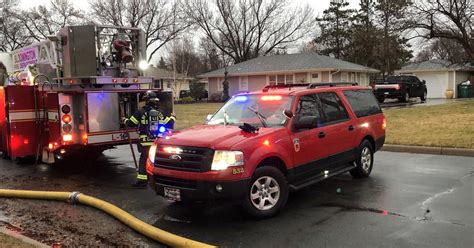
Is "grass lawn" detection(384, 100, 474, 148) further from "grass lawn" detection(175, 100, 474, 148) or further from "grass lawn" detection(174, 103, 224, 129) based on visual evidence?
"grass lawn" detection(174, 103, 224, 129)

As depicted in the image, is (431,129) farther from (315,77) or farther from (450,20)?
(315,77)

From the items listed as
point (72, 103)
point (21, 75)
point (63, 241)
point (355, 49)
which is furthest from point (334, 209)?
point (355, 49)

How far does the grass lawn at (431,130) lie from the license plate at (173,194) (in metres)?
7.50

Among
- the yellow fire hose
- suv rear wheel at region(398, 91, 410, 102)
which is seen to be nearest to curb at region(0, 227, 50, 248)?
the yellow fire hose

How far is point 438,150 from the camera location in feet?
34.8

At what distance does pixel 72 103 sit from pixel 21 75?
3848 mm

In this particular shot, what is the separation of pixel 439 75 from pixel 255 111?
3786cm

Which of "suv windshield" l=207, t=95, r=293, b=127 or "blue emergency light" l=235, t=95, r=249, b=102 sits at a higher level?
"blue emergency light" l=235, t=95, r=249, b=102

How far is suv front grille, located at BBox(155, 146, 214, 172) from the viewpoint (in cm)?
555

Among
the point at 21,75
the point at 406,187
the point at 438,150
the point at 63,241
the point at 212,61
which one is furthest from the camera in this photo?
the point at 212,61

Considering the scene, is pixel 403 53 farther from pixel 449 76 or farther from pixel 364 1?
pixel 449 76

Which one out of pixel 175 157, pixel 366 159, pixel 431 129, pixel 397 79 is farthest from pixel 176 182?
pixel 397 79

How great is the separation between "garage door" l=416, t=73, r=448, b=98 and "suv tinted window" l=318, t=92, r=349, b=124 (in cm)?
3569

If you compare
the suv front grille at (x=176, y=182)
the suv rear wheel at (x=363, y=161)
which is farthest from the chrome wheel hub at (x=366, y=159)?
the suv front grille at (x=176, y=182)
